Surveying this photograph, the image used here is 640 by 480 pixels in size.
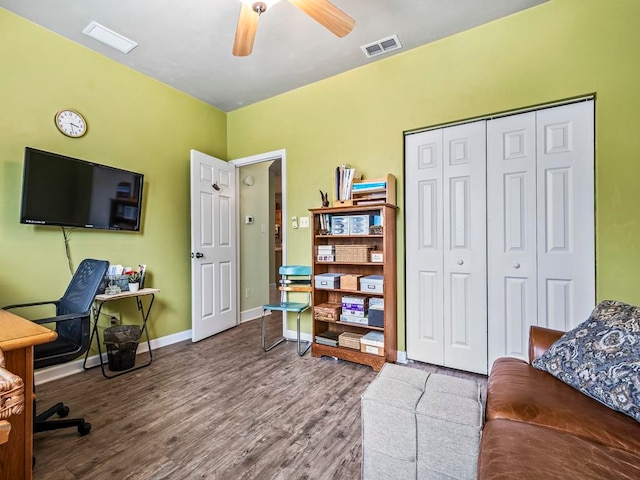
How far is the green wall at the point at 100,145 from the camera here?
7.66ft

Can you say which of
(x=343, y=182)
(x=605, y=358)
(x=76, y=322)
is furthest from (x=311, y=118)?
(x=605, y=358)

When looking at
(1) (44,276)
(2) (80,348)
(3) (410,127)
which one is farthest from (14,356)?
(3) (410,127)

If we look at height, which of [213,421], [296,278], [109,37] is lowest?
[213,421]

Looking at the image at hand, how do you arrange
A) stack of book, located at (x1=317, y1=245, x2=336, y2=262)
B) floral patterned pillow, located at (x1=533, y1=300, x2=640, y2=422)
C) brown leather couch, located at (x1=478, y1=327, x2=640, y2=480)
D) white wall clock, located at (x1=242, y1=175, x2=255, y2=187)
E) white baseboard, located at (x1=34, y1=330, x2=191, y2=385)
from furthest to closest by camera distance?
white wall clock, located at (x1=242, y1=175, x2=255, y2=187) → stack of book, located at (x1=317, y1=245, x2=336, y2=262) → white baseboard, located at (x1=34, y1=330, x2=191, y2=385) → floral patterned pillow, located at (x1=533, y1=300, x2=640, y2=422) → brown leather couch, located at (x1=478, y1=327, x2=640, y2=480)

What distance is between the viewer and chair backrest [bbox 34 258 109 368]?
5.88 feet

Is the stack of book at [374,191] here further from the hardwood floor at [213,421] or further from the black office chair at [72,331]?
the black office chair at [72,331]

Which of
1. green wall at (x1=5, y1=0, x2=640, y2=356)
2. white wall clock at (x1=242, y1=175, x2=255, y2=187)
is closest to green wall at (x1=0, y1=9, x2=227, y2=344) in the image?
green wall at (x1=5, y1=0, x2=640, y2=356)

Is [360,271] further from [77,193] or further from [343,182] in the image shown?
[77,193]

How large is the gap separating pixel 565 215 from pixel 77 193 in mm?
3842

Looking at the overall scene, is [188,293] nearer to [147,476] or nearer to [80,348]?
[80,348]

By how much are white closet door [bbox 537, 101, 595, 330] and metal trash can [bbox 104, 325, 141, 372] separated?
11.1 ft

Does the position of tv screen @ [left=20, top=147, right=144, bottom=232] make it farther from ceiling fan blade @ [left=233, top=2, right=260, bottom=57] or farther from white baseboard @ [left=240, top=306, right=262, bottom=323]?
white baseboard @ [left=240, top=306, right=262, bottom=323]

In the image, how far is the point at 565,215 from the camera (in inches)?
88.3

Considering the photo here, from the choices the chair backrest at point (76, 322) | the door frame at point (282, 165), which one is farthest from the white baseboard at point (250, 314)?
the chair backrest at point (76, 322)
